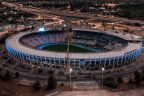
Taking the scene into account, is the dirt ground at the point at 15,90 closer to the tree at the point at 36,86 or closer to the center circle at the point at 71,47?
the tree at the point at 36,86

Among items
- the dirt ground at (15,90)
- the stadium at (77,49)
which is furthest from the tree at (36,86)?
the stadium at (77,49)

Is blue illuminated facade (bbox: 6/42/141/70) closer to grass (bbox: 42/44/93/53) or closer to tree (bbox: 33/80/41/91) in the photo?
tree (bbox: 33/80/41/91)

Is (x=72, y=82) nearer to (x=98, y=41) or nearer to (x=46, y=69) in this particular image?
(x=46, y=69)

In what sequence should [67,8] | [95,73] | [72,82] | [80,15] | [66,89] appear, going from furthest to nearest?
[67,8] < [80,15] < [95,73] < [72,82] < [66,89]

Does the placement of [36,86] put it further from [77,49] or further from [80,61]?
[77,49]

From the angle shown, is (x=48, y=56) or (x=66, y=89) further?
(x=48, y=56)

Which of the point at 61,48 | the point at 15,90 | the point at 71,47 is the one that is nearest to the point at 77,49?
the point at 71,47

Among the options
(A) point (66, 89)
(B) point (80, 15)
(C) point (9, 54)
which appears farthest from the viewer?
(B) point (80, 15)

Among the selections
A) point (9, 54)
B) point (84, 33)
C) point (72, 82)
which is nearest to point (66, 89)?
→ point (72, 82)
